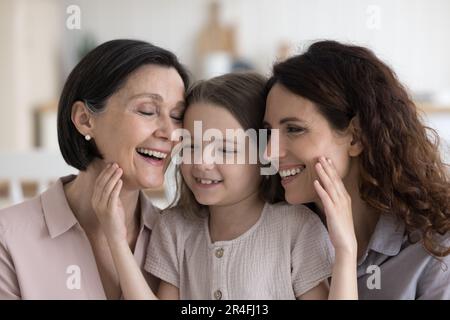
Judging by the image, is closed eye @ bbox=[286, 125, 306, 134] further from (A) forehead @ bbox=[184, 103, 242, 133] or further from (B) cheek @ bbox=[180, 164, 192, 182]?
(B) cheek @ bbox=[180, 164, 192, 182]

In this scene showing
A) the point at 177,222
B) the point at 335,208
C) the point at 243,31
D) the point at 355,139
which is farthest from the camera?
the point at 243,31

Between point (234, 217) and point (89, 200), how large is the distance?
1.13 feet

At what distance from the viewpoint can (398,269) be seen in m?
1.26

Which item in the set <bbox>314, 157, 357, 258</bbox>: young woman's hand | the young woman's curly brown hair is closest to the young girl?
<bbox>314, 157, 357, 258</bbox>: young woman's hand

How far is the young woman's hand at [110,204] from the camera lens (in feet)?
3.89

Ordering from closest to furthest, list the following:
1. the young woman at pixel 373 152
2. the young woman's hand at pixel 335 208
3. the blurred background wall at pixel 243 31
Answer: the young woman's hand at pixel 335 208 < the young woman at pixel 373 152 < the blurred background wall at pixel 243 31

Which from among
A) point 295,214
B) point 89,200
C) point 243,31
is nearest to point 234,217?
point 295,214

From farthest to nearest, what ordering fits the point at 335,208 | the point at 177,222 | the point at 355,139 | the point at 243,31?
the point at 243,31
the point at 177,222
the point at 355,139
the point at 335,208

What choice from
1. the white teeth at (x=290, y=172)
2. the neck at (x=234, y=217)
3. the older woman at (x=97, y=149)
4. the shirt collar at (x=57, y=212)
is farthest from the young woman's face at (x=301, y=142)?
the shirt collar at (x=57, y=212)

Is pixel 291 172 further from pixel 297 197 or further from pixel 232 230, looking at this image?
pixel 232 230

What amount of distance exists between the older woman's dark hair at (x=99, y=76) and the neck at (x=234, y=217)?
0.30 m

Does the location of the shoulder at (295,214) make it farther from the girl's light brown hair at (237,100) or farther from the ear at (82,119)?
the ear at (82,119)

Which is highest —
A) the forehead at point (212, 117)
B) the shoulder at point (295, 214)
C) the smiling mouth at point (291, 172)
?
the forehead at point (212, 117)
